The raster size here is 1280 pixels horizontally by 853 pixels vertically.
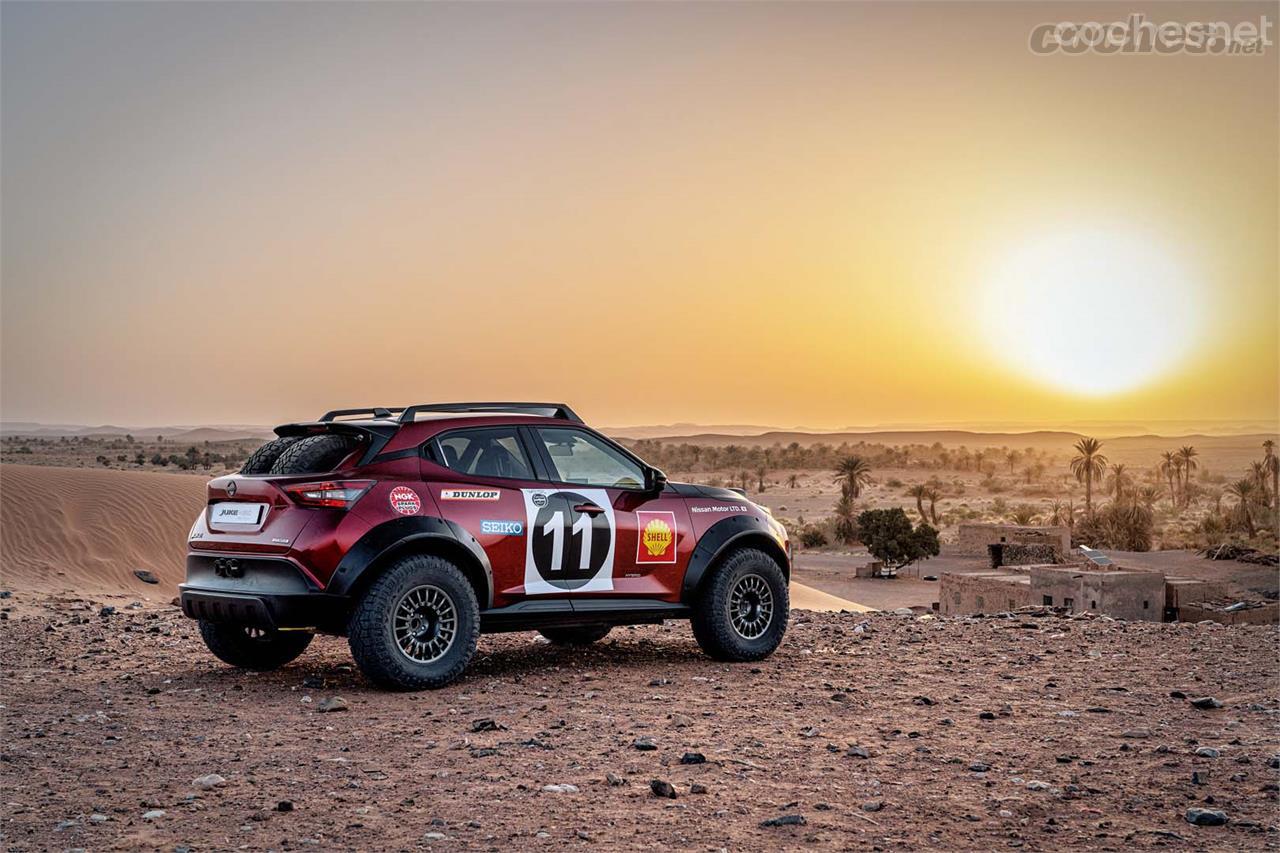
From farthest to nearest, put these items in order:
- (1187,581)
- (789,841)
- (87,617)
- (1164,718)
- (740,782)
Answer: (1187,581) < (87,617) < (1164,718) < (740,782) < (789,841)

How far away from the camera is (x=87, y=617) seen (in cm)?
1436

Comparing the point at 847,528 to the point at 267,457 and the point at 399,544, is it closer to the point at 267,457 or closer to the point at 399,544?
the point at 267,457

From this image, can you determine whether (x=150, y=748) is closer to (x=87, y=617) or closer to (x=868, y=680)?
(x=868, y=680)

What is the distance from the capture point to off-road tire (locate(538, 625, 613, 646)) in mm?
12289

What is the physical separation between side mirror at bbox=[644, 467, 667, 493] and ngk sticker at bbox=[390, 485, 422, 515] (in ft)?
6.94

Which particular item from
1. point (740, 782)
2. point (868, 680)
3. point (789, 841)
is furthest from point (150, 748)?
point (868, 680)

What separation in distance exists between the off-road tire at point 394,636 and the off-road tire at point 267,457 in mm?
1369

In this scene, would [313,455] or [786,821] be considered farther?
[313,455]

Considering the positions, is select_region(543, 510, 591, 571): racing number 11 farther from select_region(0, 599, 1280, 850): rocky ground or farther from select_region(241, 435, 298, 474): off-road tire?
select_region(241, 435, 298, 474): off-road tire

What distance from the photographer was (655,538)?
10.8 m

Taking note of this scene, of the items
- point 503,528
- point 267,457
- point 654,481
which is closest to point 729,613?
point 654,481

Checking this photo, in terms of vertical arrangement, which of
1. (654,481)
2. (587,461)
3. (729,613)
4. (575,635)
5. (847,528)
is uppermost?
(587,461)

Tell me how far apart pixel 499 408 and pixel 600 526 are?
123 centimetres

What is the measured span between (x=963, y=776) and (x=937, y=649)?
195 inches
